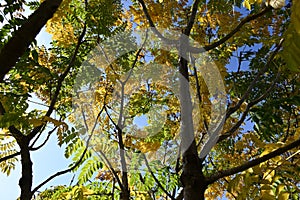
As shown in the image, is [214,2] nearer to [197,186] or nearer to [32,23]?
[197,186]

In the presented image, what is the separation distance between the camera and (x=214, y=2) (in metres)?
4.27

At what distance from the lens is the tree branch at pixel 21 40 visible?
0.95 m

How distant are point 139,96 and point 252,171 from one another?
409 cm

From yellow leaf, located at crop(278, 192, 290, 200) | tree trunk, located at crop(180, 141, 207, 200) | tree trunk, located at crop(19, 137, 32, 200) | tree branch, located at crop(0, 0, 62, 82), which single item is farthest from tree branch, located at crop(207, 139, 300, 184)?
tree trunk, located at crop(19, 137, 32, 200)

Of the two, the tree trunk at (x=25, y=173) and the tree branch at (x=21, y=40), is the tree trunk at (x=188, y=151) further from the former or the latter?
the tree branch at (x=21, y=40)

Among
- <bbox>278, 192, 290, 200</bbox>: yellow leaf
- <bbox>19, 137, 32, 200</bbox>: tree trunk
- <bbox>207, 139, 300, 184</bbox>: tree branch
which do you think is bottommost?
<bbox>278, 192, 290, 200</bbox>: yellow leaf

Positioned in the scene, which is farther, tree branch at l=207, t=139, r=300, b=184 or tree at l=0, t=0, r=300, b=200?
tree at l=0, t=0, r=300, b=200

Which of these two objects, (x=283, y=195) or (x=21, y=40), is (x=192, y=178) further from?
(x=21, y=40)

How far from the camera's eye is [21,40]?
98 centimetres

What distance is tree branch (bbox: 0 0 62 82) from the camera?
953 mm

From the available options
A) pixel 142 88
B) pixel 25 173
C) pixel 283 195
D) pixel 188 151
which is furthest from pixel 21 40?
pixel 142 88

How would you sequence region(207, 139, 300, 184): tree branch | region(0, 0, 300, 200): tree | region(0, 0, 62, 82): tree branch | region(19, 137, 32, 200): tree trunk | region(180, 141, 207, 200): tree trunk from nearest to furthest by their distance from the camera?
region(0, 0, 62, 82): tree branch → region(207, 139, 300, 184): tree branch → region(180, 141, 207, 200): tree trunk → region(19, 137, 32, 200): tree trunk → region(0, 0, 300, 200): tree

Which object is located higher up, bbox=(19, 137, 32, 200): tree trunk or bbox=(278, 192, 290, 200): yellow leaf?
bbox=(19, 137, 32, 200): tree trunk

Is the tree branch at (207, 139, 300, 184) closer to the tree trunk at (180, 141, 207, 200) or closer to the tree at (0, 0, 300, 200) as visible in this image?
the tree trunk at (180, 141, 207, 200)
